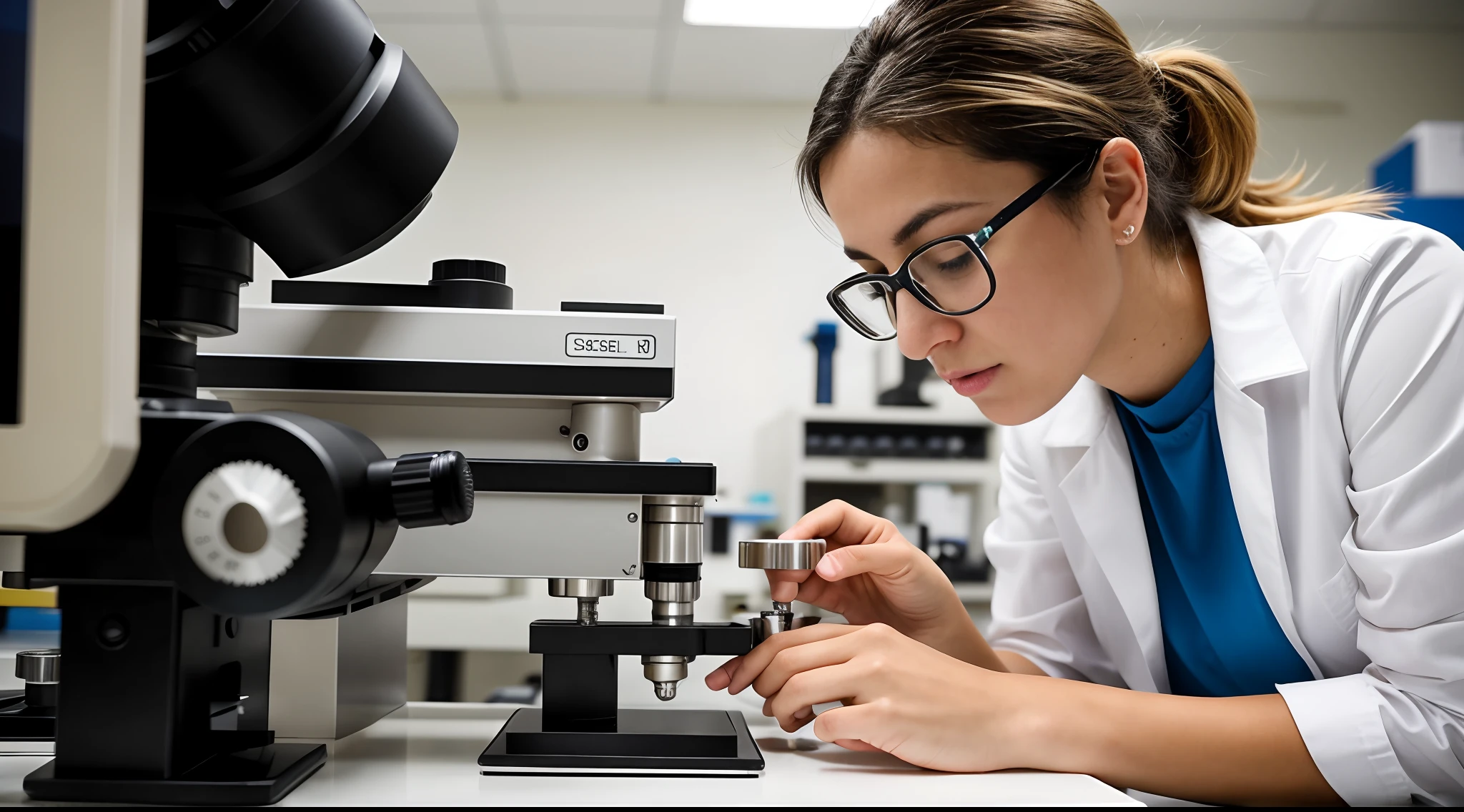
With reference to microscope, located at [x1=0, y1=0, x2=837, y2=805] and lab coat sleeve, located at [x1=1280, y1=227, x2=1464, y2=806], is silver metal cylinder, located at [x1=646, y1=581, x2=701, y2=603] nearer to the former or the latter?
microscope, located at [x1=0, y1=0, x2=837, y2=805]

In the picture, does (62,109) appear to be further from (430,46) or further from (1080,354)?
(430,46)

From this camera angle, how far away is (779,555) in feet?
2.07

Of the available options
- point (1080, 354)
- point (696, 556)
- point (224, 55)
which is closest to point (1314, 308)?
point (1080, 354)

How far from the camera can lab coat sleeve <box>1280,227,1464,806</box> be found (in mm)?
607

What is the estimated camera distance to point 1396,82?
10.9ft

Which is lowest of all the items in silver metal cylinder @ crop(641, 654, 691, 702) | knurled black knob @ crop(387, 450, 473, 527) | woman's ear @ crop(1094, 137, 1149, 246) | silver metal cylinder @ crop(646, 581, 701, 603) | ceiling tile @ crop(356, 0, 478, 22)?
silver metal cylinder @ crop(641, 654, 691, 702)

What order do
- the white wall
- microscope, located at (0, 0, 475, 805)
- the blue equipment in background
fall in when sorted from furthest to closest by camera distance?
the white wall
the blue equipment in background
microscope, located at (0, 0, 475, 805)

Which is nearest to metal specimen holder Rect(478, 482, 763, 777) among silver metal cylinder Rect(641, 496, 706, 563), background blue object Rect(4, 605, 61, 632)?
silver metal cylinder Rect(641, 496, 706, 563)

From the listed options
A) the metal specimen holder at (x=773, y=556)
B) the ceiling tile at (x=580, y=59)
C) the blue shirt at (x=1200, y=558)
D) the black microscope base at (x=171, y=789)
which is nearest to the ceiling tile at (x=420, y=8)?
the ceiling tile at (x=580, y=59)

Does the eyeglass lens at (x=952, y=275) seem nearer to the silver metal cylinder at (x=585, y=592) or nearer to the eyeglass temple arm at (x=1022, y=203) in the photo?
the eyeglass temple arm at (x=1022, y=203)

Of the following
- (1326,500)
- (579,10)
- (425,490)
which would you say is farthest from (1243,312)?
(579,10)

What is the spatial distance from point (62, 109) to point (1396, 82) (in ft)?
13.6

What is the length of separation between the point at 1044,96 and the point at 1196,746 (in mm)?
502

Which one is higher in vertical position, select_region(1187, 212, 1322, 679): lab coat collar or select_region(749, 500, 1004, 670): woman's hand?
select_region(1187, 212, 1322, 679): lab coat collar
